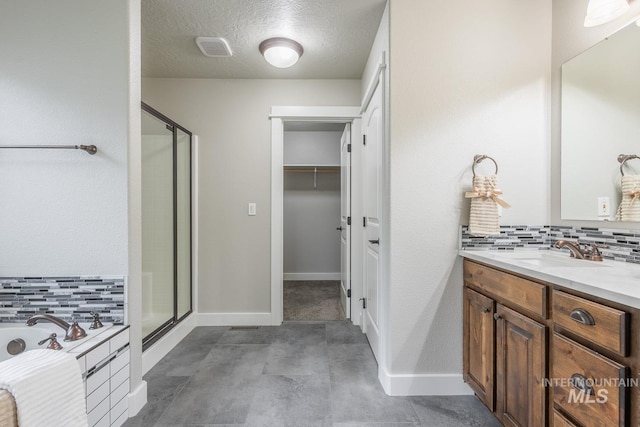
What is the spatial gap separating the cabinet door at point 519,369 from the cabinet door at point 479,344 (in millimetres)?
50

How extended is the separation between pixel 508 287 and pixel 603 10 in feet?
4.55

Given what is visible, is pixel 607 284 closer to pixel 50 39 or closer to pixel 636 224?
pixel 636 224

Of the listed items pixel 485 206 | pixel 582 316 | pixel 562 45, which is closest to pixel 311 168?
pixel 485 206

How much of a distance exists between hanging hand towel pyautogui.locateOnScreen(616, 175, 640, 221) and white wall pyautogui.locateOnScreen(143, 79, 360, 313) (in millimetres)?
2064

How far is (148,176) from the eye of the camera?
87.0 inches

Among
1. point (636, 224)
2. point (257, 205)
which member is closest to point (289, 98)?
point (257, 205)

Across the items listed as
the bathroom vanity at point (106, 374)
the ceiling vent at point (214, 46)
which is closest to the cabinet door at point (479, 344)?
the bathroom vanity at point (106, 374)

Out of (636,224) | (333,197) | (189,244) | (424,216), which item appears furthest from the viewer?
(333,197)

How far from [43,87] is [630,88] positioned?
2903 mm

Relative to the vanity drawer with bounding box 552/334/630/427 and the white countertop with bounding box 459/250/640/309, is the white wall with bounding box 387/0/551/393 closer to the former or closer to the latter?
the white countertop with bounding box 459/250/640/309

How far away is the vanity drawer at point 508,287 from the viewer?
116cm

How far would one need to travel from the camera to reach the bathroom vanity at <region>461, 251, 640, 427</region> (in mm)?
843

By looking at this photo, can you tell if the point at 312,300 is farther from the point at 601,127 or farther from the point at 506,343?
the point at 601,127

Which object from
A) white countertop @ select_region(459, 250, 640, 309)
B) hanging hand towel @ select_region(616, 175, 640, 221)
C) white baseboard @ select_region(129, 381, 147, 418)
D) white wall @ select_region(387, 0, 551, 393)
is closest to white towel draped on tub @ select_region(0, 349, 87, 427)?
white baseboard @ select_region(129, 381, 147, 418)
